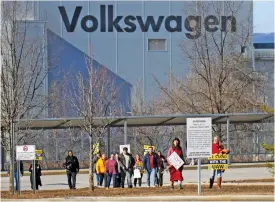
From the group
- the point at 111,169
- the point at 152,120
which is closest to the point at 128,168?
the point at 111,169

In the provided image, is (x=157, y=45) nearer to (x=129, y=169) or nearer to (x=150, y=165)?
(x=129, y=169)

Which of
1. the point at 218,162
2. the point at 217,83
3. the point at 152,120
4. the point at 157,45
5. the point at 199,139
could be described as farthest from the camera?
the point at 157,45

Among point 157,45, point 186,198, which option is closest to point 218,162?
point 186,198

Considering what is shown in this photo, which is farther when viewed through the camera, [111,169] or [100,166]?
[100,166]

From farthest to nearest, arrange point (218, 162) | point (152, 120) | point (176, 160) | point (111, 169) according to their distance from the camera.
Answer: point (152, 120)
point (111, 169)
point (176, 160)
point (218, 162)

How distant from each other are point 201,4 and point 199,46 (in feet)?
9.70

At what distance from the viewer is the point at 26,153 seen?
24453 mm

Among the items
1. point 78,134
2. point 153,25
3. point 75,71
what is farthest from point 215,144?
point 153,25

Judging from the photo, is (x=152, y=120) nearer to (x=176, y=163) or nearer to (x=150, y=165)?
(x=150, y=165)

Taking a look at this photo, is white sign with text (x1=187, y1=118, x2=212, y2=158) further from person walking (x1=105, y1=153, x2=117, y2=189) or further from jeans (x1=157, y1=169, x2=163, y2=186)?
person walking (x1=105, y1=153, x2=117, y2=189)

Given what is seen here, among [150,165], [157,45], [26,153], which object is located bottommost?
[150,165]

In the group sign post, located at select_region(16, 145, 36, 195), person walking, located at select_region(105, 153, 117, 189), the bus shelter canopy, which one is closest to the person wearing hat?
person walking, located at select_region(105, 153, 117, 189)

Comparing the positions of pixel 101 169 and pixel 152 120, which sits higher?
pixel 152 120

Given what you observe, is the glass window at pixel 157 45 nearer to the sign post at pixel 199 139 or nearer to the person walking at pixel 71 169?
the person walking at pixel 71 169
